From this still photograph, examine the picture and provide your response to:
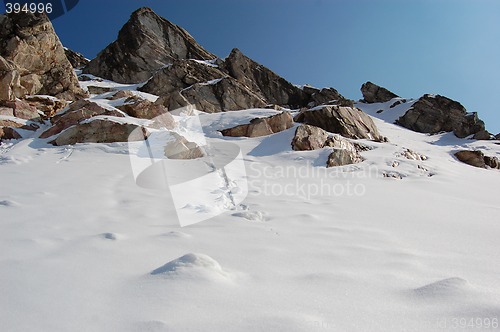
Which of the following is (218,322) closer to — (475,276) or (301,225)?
(475,276)

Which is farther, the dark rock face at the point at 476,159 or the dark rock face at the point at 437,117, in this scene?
the dark rock face at the point at 437,117

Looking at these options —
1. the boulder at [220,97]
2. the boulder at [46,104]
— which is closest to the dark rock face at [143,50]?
the boulder at [220,97]

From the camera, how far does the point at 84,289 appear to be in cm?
197

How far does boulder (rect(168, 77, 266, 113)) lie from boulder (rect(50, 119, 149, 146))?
18681mm

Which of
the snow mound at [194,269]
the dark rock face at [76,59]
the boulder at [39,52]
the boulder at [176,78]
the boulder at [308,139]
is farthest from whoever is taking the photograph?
the dark rock face at [76,59]

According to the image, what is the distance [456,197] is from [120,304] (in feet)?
24.1

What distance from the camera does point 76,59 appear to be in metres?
52.8

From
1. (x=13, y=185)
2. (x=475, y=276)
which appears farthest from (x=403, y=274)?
(x=13, y=185)

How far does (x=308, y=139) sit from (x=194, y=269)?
9.82m

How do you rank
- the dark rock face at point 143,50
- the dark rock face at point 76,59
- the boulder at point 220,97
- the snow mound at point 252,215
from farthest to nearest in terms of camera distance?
the dark rock face at point 76,59
the dark rock face at point 143,50
the boulder at point 220,97
the snow mound at point 252,215

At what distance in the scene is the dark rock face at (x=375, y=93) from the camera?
160 ft

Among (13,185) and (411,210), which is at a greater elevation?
(13,185)

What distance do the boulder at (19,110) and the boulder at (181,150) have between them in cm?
787

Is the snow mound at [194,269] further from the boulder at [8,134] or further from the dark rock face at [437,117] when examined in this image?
the dark rock face at [437,117]
